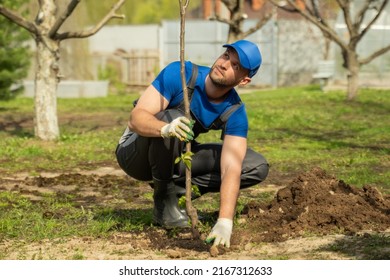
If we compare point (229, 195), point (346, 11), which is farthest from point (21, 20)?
point (346, 11)

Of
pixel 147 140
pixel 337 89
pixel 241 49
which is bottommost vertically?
pixel 337 89

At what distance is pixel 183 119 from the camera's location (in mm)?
5781

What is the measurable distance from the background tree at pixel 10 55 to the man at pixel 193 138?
1354 centimetres

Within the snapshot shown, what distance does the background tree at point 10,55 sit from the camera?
64.6 feet

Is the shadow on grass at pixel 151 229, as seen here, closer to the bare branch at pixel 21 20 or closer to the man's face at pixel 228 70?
the man's face at pixel 228 70

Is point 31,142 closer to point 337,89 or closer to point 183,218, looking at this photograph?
point 183,218

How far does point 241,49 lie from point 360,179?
12.9ft

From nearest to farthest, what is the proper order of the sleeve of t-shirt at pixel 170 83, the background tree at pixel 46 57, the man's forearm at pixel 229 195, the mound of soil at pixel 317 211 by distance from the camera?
the man's forearm at pixel 229 195, the sleeve of t-shirt at pixel 170 83, the mound of soil at pixel 317 211, the background tree at pixel 46 57

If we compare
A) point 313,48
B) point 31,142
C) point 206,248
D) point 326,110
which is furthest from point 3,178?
point 313,48

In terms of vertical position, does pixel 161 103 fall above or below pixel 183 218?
above

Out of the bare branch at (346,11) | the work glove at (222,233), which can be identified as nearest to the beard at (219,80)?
the work glove at (222,233)

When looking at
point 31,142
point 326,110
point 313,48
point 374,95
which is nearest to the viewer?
point 31,142

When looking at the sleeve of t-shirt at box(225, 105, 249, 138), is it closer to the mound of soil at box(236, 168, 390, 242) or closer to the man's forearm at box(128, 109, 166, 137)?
the man's forearm at box(128, 109, 166, 137)

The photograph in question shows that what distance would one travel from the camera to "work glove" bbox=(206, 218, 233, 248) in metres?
5.83
